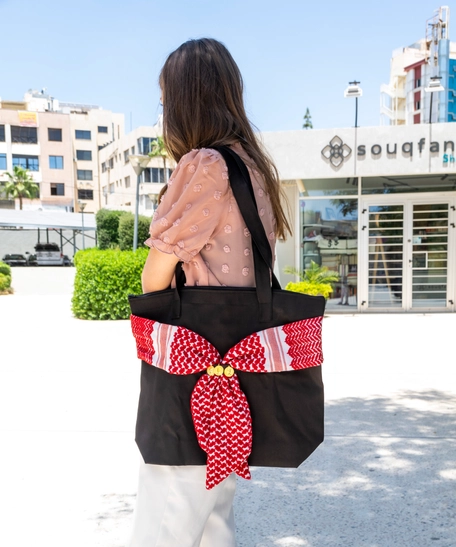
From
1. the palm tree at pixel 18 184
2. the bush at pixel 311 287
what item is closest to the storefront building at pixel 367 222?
the bush at pixel 311 287

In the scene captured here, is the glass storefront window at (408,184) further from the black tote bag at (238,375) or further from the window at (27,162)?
the window at (27,162)

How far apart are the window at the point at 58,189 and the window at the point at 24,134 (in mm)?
5584

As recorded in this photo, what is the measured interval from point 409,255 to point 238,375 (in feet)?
35.8

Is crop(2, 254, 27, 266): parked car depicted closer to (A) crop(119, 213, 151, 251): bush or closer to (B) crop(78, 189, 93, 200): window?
(A) crop(119, 213, 151, 251): bush

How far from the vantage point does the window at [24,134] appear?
6725 cm

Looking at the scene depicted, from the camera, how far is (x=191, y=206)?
1.41 m

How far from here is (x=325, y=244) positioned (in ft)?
39.2

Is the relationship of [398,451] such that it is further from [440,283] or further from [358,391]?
[440,283]

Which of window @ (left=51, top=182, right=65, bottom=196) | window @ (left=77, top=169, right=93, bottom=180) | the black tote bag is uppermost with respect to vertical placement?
window @ (left=77, top=169, right=93, bottom=180)

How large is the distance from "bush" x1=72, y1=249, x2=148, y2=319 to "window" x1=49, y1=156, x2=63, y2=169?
2465 inches

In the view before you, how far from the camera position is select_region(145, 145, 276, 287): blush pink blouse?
139cm

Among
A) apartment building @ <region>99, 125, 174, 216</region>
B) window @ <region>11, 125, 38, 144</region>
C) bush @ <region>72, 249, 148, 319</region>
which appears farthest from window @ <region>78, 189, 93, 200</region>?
bush @ <region>72, 249, 148, 319</region>

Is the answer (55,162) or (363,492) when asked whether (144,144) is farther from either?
(363,492)

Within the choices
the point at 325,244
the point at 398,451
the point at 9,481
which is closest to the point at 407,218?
the point at 325,244
